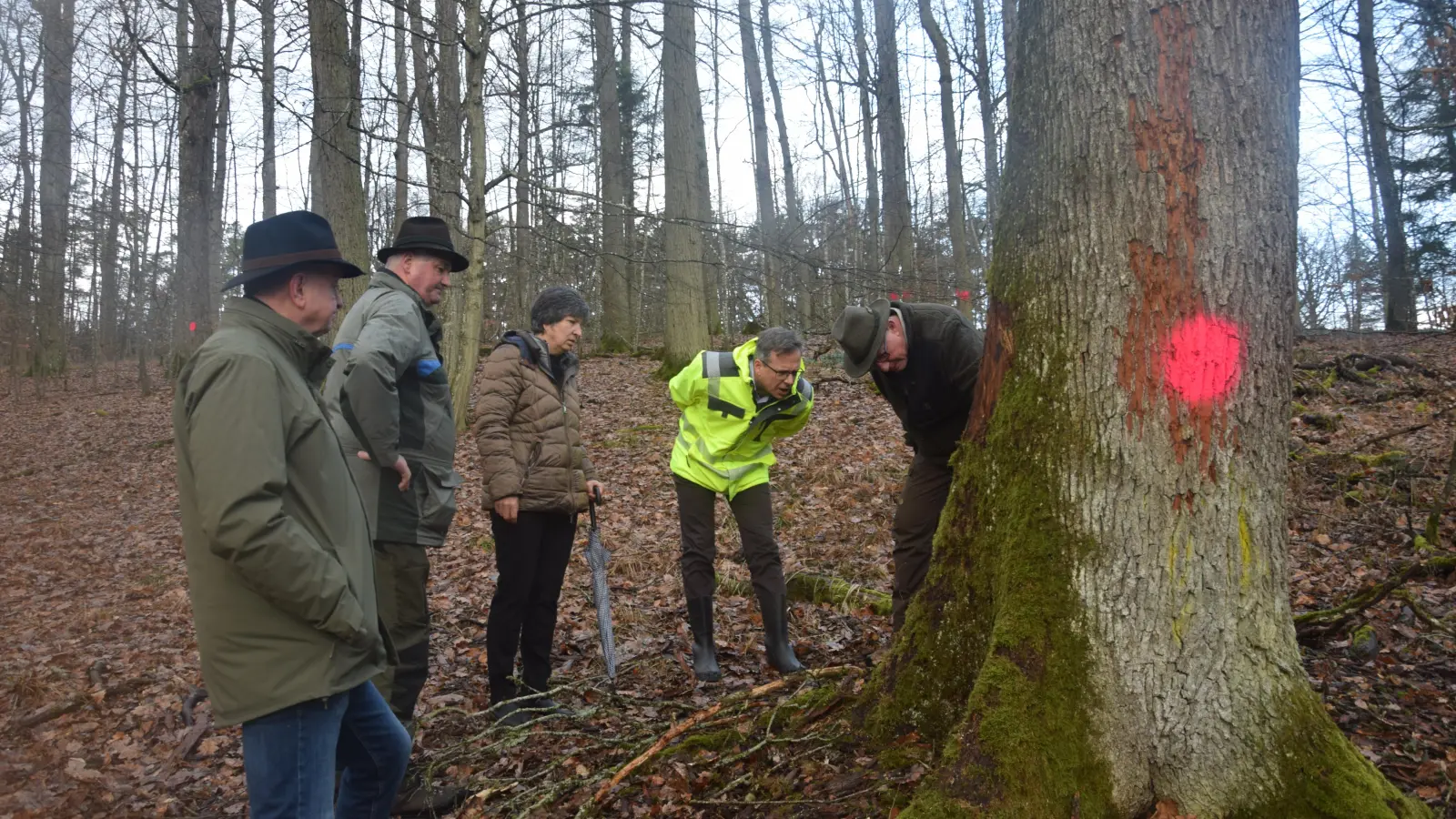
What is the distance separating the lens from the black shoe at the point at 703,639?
15.7 ft

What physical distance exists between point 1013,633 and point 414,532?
243cm

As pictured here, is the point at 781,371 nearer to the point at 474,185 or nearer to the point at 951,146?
the point at 474,185

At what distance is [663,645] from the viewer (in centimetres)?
545

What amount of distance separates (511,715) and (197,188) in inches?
528

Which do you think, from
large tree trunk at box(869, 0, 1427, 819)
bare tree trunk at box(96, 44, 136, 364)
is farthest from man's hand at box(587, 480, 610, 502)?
bare tree trunk at box(96, 44, 136, 364)

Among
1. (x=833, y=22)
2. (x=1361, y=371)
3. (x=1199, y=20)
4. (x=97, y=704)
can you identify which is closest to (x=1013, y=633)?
(x=1199, y=20)

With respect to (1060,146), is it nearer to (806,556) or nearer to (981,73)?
(806,556)

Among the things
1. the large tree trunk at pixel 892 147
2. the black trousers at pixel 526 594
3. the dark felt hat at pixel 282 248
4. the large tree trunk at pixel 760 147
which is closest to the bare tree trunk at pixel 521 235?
the large tree trunk at pixel 760 147

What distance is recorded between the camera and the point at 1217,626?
243cm

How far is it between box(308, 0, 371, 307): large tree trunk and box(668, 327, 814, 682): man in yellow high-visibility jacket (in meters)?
6.55

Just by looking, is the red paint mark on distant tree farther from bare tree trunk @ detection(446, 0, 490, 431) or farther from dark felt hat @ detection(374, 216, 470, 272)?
bare tree trunk @ detection(446, 0, 490, 431)

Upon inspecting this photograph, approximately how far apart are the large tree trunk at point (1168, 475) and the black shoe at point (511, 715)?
87.3 inches

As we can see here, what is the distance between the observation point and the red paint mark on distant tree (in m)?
2.44

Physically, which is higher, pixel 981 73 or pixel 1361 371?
pixel 981 73
